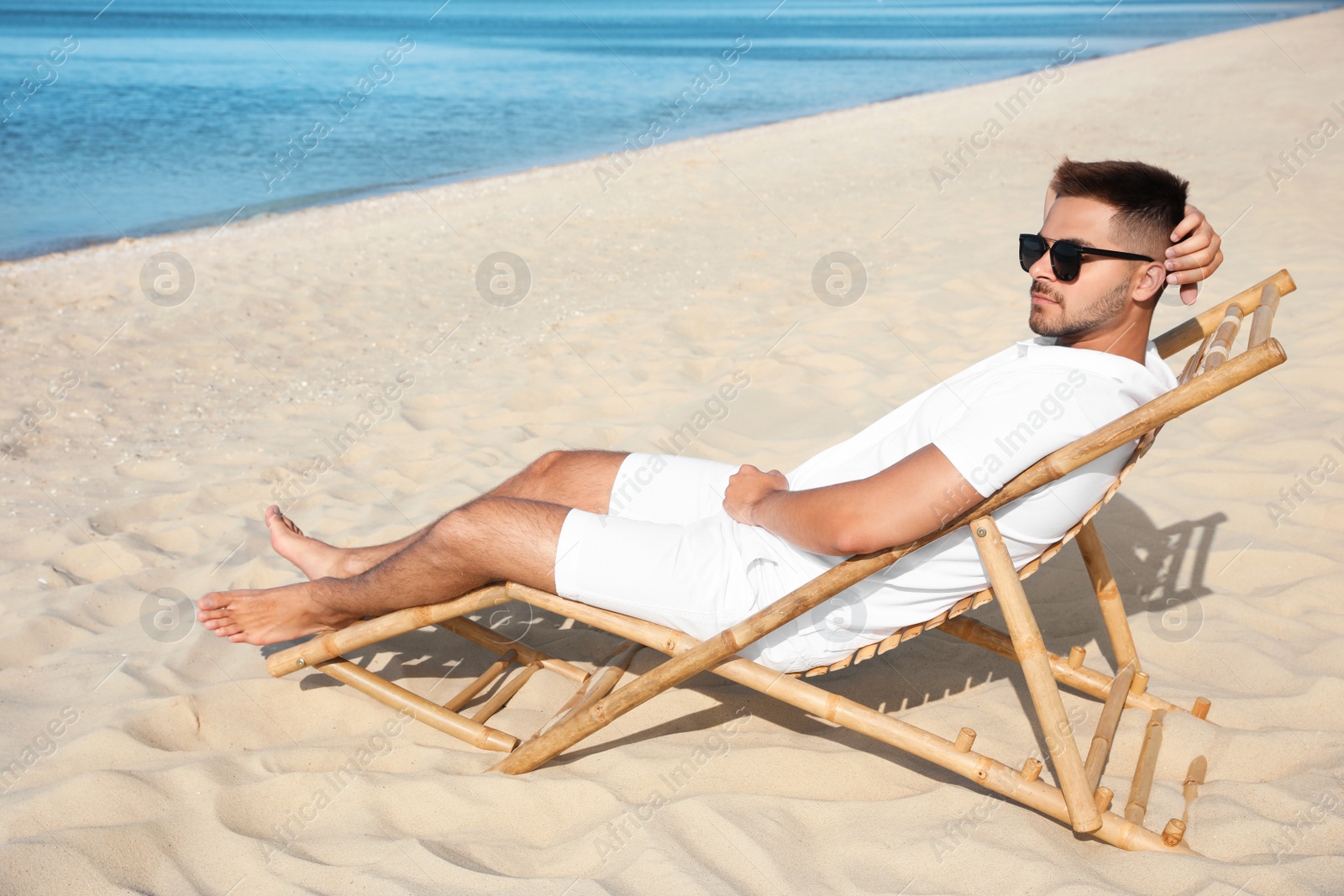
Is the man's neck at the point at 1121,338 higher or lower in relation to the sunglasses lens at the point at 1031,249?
lower

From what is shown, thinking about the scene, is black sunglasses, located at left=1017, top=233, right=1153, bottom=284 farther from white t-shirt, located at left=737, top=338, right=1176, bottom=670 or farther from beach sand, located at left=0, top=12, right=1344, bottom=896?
beach sand, located at left=0, top=12, right=1344, bottom=896

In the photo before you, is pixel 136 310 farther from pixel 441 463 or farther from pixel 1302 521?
pixel 1302 521

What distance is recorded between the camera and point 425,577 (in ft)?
7.83

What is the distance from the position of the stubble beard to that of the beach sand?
40.2 inches

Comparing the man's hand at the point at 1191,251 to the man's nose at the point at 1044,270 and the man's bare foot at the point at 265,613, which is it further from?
the man's bare foot at the point at 265,613

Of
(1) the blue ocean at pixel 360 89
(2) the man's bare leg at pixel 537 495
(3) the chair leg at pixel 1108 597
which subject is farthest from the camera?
(1) the blue ocean at pixel 360 89

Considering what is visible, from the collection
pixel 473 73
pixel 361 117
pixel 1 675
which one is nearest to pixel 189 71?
pixel 473 73

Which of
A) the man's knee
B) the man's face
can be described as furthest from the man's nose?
the man's knee

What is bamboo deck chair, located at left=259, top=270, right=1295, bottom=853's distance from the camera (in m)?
1.95

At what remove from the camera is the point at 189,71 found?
22.8 metres

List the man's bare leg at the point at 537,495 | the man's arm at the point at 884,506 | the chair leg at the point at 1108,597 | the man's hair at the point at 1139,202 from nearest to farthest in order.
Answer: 1. the man's arm at the point at 884,506
2. the man's hair at the point at 1139,202
3. the chair leg at the point at 1108,597
4. the man's bare leg at the point at 537,495

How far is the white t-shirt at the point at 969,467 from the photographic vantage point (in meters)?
1.95

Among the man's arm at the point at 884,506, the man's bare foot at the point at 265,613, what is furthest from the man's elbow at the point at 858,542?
the man's bare foot at the point at 265,613

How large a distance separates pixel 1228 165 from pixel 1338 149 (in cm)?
77
